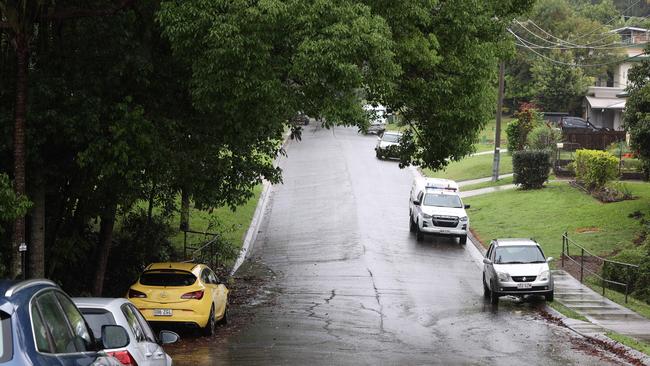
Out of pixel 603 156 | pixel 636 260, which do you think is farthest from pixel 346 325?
pixel 603 156

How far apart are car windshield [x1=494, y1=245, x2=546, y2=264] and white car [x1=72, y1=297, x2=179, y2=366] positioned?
1794 centimetres

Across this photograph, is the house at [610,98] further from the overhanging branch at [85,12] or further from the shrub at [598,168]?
the overhanging branch at [85,12]

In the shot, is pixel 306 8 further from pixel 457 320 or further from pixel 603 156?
pixel 603 156

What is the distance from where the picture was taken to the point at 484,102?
2056cm

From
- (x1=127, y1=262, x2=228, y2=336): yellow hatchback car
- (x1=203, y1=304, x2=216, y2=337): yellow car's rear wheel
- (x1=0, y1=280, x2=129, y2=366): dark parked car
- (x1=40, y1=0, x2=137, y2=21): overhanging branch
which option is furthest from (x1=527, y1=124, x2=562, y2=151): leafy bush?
(x1=0, y1=280, x2=129, y2=366): dark parked car

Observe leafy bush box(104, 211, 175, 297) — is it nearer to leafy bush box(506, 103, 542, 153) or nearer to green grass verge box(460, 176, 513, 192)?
green grass verge box(460, 176, 513, 192)

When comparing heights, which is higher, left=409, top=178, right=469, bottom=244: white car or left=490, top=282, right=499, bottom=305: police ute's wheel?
left=409, top=178, right=469, bottom=244: white car

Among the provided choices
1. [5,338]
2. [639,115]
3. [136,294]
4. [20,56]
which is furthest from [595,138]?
[5,338]

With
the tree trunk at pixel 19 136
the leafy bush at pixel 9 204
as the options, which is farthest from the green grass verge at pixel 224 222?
the leafy bush at pixel 9 204

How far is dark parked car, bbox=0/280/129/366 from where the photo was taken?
17.6 ft

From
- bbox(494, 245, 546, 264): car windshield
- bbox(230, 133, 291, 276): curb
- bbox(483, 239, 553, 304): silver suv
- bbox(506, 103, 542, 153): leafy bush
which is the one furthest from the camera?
bbox(506, 103, 542, 153): leafy bush

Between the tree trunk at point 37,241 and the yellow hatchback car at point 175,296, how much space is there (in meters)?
1.84

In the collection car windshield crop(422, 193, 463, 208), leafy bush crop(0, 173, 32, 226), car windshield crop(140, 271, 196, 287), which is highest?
leafy bush crop(0, 173, 32, 226)

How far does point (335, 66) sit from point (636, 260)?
1565cm
